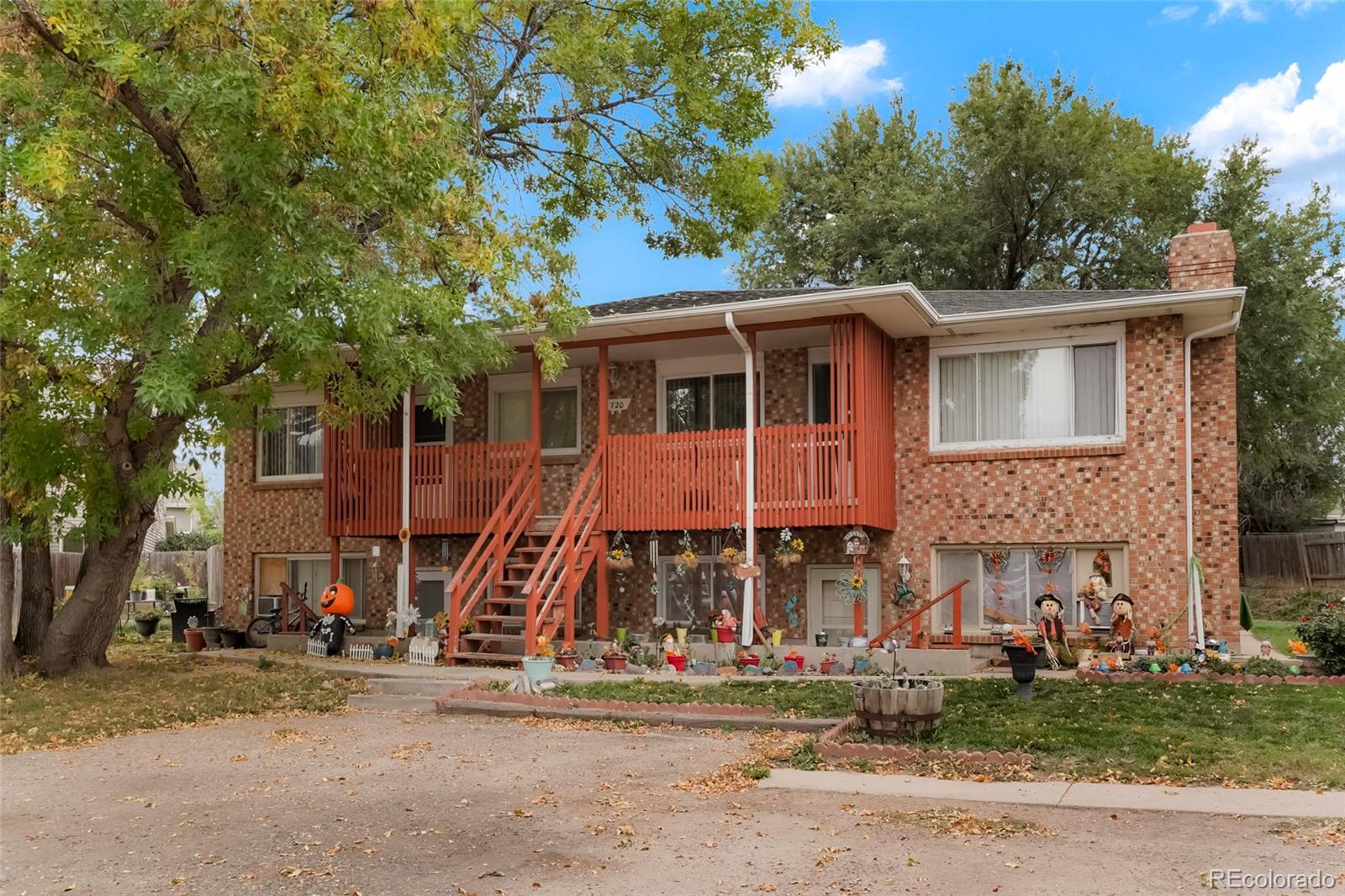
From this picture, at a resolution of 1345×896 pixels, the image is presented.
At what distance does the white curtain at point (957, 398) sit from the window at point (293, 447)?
1112 centimetres

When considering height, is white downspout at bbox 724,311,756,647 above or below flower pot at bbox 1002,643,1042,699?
above

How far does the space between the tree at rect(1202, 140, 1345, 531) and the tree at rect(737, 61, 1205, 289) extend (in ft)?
3.94

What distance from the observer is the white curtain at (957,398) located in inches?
650

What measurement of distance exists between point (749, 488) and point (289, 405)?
9772mm

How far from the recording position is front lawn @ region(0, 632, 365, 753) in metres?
11.4

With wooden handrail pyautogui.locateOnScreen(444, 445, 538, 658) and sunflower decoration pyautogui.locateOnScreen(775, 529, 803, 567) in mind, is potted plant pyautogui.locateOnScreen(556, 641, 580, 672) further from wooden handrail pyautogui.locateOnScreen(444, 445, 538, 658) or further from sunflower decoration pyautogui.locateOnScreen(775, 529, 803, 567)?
sunflower decoration pyautogui.locateOnScreen(775, 529, 803, 567)

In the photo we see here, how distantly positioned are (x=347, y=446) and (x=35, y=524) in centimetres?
540

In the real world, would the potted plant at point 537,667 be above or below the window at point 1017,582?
below

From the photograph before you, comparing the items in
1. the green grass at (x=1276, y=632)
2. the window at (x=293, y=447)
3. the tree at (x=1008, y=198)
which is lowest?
the green grass at (x=1276, y=632)

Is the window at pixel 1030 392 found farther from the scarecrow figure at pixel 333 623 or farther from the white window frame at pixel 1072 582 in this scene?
the scarecrow figure at pixel 333 623

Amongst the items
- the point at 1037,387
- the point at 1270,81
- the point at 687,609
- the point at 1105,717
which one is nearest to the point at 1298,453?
the point at 1270,81

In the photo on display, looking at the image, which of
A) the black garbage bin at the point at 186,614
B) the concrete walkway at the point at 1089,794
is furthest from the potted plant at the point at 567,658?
the black garbage bin at the point at 186,614

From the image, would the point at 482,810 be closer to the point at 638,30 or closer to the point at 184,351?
the point at 184,351

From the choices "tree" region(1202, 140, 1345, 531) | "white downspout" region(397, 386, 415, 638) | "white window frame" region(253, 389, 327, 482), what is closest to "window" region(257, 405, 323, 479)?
"white window frame" region(253, 389, 327, 482)
